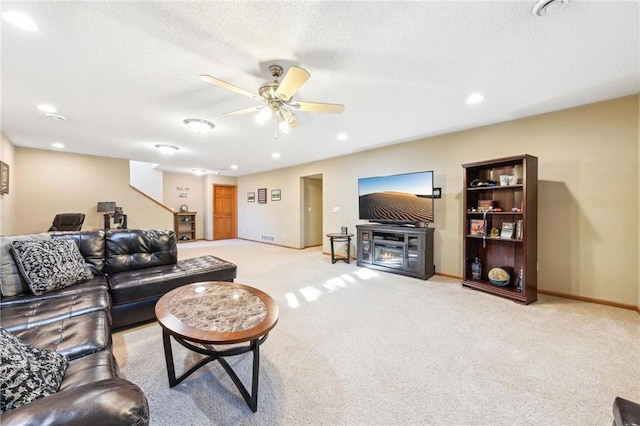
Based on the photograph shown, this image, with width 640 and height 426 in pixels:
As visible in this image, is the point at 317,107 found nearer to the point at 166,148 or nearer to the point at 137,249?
the point at 137,249

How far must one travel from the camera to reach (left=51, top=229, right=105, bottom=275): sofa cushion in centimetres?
264

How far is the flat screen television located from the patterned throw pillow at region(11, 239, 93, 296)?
4.12 metres

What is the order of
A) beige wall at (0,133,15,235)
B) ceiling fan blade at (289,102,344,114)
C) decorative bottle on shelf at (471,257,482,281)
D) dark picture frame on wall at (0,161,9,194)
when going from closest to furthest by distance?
ceiling fan blade at (289,102,344,114) → decorative bottle on shelf at (471,257,482,281) → dark picture frame on wall at (0,161,9,194) → beige wall at (0,133,15,235)

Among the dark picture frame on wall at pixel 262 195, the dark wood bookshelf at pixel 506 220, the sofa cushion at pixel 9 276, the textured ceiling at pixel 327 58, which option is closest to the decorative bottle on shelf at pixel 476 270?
the dark wood bookshelf at pixel 506 220

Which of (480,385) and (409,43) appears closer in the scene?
(480,385)

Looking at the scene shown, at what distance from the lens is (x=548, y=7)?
1.54 meters

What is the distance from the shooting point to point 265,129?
3.94 m

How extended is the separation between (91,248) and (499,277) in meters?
4.88

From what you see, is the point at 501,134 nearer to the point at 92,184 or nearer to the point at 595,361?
the point at 595,361

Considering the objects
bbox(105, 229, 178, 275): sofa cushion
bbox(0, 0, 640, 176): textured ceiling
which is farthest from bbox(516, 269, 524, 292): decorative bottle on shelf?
bbox(105, 229, 178, 275): sofa cushion

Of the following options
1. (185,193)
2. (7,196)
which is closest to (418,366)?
(7,196)

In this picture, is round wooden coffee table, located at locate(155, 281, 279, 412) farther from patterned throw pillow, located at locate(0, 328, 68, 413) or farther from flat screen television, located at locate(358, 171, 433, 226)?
flat screen television, located at locate(358, 171, 433, 226)

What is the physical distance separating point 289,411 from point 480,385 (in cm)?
126

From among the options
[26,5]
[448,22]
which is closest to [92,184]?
[26,5]
